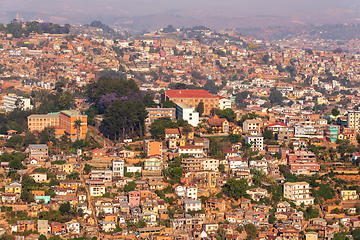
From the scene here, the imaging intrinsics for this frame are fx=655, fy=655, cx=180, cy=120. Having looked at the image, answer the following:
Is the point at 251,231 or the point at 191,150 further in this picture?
the point at 191,150

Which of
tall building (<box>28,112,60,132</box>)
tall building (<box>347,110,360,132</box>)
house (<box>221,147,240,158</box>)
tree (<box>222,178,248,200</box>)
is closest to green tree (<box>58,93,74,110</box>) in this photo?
tall building (<box>28,112,60,132</box>)

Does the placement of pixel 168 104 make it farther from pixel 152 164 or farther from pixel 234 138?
pixel 152 164

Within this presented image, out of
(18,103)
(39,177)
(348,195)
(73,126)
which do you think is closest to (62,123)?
(73,126)

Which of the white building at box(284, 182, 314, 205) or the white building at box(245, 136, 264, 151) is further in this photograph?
the white building at box(245, 136, 264, 151)

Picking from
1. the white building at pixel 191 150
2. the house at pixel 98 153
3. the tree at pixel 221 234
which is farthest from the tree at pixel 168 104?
the tree at pixel 221 234

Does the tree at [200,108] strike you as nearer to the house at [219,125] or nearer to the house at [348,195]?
the house at [219,125]

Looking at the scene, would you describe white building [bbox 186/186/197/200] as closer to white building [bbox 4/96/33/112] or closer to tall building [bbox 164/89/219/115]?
tall building [bbox 164/89/219/115]

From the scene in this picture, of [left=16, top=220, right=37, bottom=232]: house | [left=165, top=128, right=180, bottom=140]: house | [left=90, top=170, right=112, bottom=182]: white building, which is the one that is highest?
[left=165, top=128, right=180, bottom=140]: house
